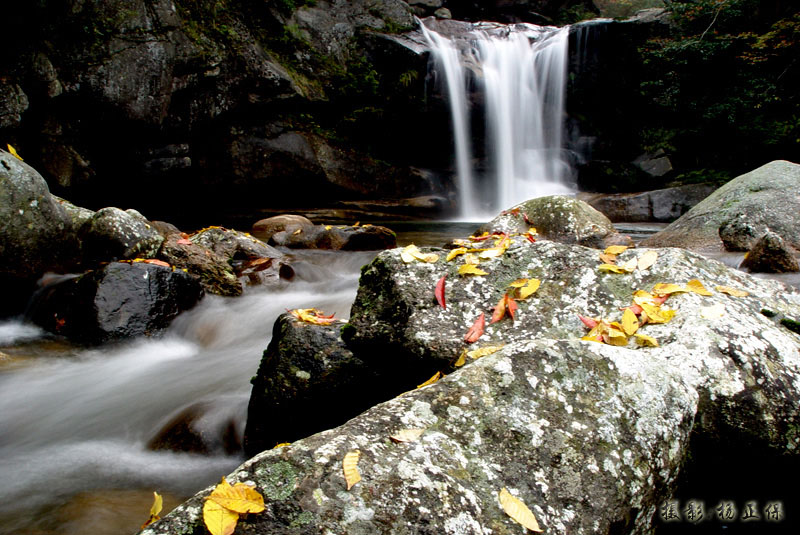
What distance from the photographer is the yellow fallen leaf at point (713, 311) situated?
6.41 ft

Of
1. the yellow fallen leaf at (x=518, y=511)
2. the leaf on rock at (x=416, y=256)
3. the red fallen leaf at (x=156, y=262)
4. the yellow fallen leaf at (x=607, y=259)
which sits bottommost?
the red fallen leaf at (x=156, y=262)

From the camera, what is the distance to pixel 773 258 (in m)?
5.32

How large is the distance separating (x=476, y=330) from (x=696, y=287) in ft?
3.45

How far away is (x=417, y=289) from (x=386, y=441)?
1208mm

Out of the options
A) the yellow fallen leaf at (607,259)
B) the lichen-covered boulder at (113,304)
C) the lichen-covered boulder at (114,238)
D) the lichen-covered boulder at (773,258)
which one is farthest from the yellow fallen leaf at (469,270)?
the lichen-covered boulder at (114,238)

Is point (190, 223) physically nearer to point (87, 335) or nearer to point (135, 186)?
point (135, 186)

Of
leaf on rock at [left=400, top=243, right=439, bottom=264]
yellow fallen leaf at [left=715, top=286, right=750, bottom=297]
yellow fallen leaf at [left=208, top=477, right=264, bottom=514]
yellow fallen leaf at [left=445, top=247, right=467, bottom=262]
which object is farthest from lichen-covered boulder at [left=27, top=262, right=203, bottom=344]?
yellow fallen leaf at [left=715, top=286, right=750, bottom=297]

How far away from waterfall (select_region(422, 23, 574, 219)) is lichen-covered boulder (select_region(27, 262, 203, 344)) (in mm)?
12207

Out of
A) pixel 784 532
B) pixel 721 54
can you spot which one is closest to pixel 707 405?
pixel 784 532

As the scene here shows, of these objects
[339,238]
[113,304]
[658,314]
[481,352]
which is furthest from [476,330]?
[339,238]

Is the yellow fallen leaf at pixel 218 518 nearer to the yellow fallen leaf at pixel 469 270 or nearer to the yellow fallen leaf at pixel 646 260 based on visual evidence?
the yellow fallen leaf at pixel 469 270

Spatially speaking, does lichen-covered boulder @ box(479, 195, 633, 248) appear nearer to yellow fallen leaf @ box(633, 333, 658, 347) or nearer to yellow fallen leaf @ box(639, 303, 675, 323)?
yellow fallen leaf @ box(639, 303, 675, 323)

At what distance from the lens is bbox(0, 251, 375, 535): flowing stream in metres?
2.82

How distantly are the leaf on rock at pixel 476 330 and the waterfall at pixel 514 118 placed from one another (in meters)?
14.3
